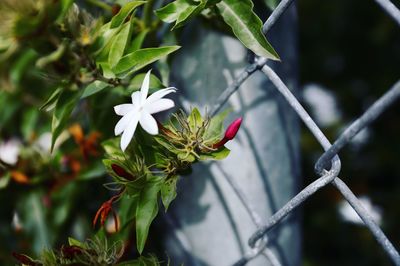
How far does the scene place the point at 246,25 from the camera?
0.80m

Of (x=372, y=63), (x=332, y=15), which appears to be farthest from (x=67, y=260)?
(x=332, y=15)

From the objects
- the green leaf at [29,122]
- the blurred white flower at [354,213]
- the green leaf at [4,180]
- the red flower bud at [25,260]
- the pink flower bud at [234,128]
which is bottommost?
the blurred white flower at [354,213]

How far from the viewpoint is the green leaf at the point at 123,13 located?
82 centimetres

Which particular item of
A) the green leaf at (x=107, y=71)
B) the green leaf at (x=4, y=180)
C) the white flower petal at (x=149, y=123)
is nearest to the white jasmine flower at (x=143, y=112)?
the white flower petal at (x=149, y=123)

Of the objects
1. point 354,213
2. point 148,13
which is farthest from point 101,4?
point 354,213

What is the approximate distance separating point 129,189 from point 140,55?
18 cm

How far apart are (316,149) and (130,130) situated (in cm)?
151

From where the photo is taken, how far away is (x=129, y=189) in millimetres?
806

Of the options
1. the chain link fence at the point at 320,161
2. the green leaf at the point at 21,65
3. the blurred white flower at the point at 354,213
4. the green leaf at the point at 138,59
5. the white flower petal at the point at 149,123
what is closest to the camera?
the chain link fence at the point at 320,161

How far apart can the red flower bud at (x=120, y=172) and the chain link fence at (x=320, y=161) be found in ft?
0.55

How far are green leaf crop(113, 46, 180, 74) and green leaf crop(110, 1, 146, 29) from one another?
0.20 ft

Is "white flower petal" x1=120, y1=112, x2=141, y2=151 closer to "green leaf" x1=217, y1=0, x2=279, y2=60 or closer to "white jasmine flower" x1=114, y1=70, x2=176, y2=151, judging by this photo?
"white jasmine flower" x1=114, y1=70, x2=176, y2=151

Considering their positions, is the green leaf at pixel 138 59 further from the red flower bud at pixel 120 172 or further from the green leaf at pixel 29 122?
the green leaf at pixel 29 122

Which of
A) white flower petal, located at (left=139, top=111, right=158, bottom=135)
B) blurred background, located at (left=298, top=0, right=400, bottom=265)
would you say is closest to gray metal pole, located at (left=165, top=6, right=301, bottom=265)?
white flower petal, located at (left=139, top=111, right=158, bottom=135)
